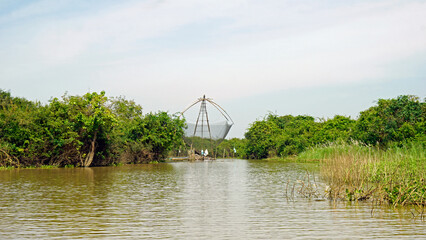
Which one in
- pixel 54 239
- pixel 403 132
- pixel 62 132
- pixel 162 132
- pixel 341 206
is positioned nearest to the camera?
pixel 54 239

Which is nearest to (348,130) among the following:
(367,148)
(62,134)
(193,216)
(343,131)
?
(343,131)

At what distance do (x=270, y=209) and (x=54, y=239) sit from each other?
418cm

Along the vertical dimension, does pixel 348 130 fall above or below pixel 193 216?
above

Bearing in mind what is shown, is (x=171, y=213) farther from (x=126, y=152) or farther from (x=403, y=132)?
(x=126, y=152)

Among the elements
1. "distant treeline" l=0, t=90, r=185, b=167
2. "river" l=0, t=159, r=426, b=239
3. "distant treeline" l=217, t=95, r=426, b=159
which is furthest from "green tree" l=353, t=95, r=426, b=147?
"distant treeline" l=0, t=90, r=185, b=167

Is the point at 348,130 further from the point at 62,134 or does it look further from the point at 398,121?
the point at 62,134

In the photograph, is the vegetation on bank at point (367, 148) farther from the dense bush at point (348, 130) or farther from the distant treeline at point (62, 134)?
the distant treeline at point (62, 134)

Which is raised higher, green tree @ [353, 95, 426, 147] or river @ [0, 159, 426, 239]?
green tree @ [353, 95, 426, 147]

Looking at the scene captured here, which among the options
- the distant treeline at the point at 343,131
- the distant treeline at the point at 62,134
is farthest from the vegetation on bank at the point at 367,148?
the distant treeline at the point at 62,134

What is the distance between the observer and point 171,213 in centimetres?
801

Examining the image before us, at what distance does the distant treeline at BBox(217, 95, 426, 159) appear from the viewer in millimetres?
21328

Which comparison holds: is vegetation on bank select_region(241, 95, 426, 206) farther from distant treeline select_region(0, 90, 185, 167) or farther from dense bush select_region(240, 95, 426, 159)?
distant treeline select_region(0, 90, 185, 167)

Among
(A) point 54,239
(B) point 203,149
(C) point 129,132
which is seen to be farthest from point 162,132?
(A) point 54,239

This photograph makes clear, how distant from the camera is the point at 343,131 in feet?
111
